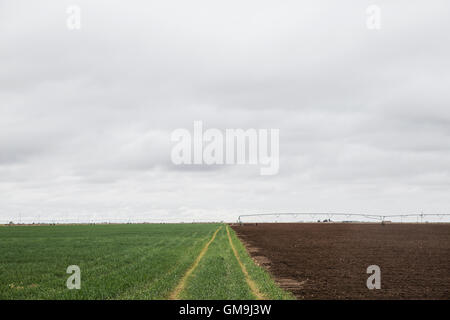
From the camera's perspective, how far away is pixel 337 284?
20.8 metres

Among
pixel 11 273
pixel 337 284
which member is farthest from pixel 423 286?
pixel 11 273
